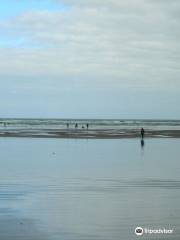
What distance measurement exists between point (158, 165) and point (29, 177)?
25.1 ft

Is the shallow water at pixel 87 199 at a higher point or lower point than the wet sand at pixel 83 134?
lower

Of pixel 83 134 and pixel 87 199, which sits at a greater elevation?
pixel 83 134

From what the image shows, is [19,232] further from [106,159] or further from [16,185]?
[106,159]

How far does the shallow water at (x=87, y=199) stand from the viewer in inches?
478

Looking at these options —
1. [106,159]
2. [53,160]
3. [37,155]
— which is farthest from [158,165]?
[37,155]

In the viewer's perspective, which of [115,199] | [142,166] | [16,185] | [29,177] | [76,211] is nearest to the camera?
[76,211]

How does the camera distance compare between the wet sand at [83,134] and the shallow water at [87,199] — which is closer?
the shallow water at [87,199]

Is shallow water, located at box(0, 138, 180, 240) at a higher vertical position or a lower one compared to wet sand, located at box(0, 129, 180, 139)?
lower

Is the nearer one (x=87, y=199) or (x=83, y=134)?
(x=87, y=199)

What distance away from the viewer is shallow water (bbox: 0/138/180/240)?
1214 cm

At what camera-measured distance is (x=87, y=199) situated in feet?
53.8

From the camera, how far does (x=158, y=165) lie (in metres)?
27.4

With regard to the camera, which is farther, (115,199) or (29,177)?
(29,177)

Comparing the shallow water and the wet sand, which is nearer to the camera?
the shallow water
